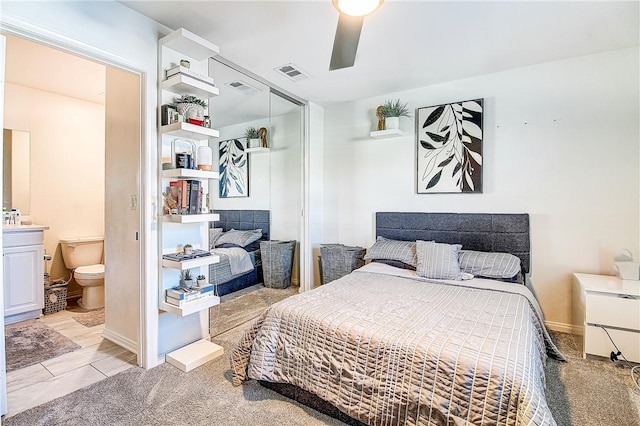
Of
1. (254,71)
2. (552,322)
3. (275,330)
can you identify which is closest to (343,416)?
(275,330)

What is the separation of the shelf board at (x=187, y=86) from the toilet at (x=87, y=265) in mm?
2314

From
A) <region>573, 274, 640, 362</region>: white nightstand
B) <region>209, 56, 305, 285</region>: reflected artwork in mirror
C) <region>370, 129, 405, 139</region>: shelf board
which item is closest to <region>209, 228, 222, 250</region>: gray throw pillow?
<region>209, 56, 305, 285</region>: reflected artwork in mirror

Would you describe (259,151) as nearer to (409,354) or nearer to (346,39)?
(346,39)

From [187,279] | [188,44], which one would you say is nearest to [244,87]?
[188,44]

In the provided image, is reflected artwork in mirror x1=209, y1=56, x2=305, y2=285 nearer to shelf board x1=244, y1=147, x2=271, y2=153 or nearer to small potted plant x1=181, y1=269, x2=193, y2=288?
shelf board x1=244, y1=147, x2=271, y2=153

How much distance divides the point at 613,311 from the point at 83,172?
5579 mm

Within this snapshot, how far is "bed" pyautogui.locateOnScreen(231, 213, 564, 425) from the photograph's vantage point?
4.41 ft

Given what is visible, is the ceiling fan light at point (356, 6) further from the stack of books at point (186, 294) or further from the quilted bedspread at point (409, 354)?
the stack of books at point (186, 294)

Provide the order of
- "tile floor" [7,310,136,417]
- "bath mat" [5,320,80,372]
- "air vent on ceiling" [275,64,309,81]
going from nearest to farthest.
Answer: "tile floor" [7,310,136,417] → "bath mat" [5,320,80,372] → "air vent on ceiling" [275,64,309,81]

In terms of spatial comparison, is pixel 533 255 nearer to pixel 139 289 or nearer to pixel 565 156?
pixel 565 156

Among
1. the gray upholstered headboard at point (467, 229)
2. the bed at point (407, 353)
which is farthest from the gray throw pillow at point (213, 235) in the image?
the gray upholstered headboard at point (467, 229)

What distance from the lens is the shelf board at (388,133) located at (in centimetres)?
359

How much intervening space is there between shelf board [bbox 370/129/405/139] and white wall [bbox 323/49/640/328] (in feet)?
0.56

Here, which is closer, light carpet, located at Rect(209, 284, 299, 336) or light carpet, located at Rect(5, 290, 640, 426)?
light carpet, located at Rect(5, 290, 640, 426)
